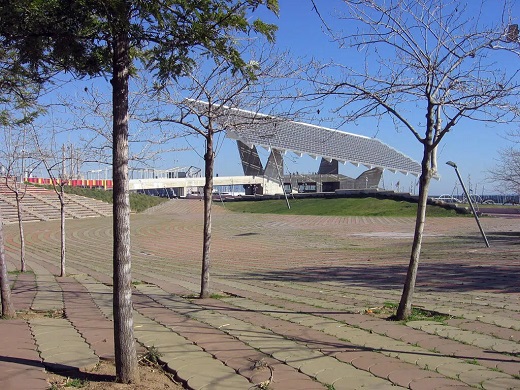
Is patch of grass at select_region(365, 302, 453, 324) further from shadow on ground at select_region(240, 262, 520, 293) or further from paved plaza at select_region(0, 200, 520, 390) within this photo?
shadow on ground at select_region(240, 262, 520, 293)

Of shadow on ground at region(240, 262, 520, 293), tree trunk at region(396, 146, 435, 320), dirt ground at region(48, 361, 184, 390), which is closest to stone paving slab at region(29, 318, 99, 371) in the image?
dirt ground at region(48, 361, 184, 390)

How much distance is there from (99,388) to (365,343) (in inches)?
108

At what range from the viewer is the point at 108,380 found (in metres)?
4.61

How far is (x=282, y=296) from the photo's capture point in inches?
377

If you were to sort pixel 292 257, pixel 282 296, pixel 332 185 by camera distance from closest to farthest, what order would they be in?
pixel 282 296 → pixel 292 257 → pixel 332 185

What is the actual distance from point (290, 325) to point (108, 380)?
271 cm

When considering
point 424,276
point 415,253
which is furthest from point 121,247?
point 424,276

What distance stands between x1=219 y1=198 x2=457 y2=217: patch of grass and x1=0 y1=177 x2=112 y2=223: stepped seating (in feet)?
57.5

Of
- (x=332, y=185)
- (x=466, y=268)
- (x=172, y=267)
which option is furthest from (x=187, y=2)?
(x=332, y=185)

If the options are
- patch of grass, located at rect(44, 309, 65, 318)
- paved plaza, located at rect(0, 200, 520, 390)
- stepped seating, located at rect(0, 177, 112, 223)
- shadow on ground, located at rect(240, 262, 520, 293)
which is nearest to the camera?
paved plaza, located at rect(0, 200, 520, 390)

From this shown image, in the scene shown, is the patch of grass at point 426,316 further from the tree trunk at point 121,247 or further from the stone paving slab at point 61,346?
the stone paving slab at point 61,346

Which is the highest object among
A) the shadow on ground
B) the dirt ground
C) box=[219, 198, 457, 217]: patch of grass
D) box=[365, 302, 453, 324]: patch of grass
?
box=[219, 198, 457, 217]: patch of grass

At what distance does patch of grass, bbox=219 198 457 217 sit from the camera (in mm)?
48281

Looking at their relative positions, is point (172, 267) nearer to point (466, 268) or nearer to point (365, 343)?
point (466, 268)
